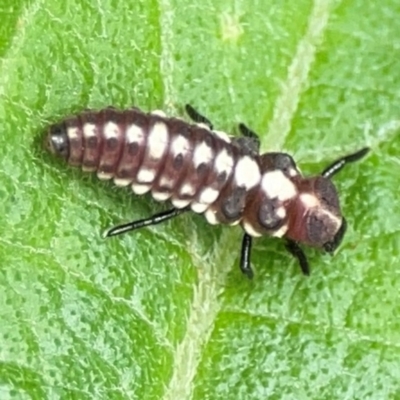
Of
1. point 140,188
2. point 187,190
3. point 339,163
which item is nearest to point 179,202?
point 187,190

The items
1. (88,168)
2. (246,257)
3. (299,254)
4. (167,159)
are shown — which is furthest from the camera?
(299,254)

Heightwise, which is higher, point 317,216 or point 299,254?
point 317,216

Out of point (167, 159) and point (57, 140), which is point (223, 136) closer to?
point (167, 159)

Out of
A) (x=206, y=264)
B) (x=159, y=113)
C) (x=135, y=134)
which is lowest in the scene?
(x=206, y=264)

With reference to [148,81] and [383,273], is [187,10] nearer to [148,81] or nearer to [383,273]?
[148,81]

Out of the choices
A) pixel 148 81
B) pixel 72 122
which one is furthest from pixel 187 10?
pixel 72 122

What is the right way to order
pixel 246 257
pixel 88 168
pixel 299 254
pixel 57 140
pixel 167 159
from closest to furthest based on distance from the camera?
1. pixel 57 140
2. pixel 88 168
3. pixel 167 159
4. pixel 246 257
5. pixel 299 254

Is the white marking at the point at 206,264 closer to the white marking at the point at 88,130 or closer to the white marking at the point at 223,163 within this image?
the white marking at the point at 223,163
